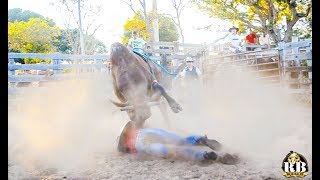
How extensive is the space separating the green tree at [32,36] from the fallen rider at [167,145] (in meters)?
1.46

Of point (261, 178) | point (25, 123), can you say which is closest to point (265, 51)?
point (261, 178)

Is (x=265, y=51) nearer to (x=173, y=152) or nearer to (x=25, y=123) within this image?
(x=173, y=152)

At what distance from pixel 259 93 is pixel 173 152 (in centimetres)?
213

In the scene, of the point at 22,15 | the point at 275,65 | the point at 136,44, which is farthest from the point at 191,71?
the point at 22,15

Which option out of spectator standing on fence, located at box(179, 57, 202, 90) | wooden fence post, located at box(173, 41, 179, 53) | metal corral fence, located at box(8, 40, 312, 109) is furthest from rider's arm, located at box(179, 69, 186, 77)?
wooden fence post, located at box(173, 41, 179, 53)

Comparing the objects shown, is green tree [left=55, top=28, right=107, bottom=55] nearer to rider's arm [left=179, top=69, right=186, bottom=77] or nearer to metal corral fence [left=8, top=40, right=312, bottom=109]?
metal corral fence [left=8, top=40, right=312, bottom=109]

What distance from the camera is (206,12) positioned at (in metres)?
3.78

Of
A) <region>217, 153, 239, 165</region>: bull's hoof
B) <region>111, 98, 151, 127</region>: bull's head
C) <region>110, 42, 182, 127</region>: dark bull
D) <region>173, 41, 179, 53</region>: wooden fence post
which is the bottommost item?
<region>217, 153, 239, 165</region>: bull's hoof

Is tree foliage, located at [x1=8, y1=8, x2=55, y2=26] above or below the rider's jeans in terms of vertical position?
above

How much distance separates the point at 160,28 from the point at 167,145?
59.2 inches

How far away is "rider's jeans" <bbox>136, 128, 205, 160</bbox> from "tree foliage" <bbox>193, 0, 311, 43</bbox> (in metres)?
1.56

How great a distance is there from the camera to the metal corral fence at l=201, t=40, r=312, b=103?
13.5ft

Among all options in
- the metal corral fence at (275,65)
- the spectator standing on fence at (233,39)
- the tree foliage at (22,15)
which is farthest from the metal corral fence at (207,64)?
the tree foliage at (22,15)

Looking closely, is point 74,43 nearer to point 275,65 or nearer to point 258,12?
point 258,12
